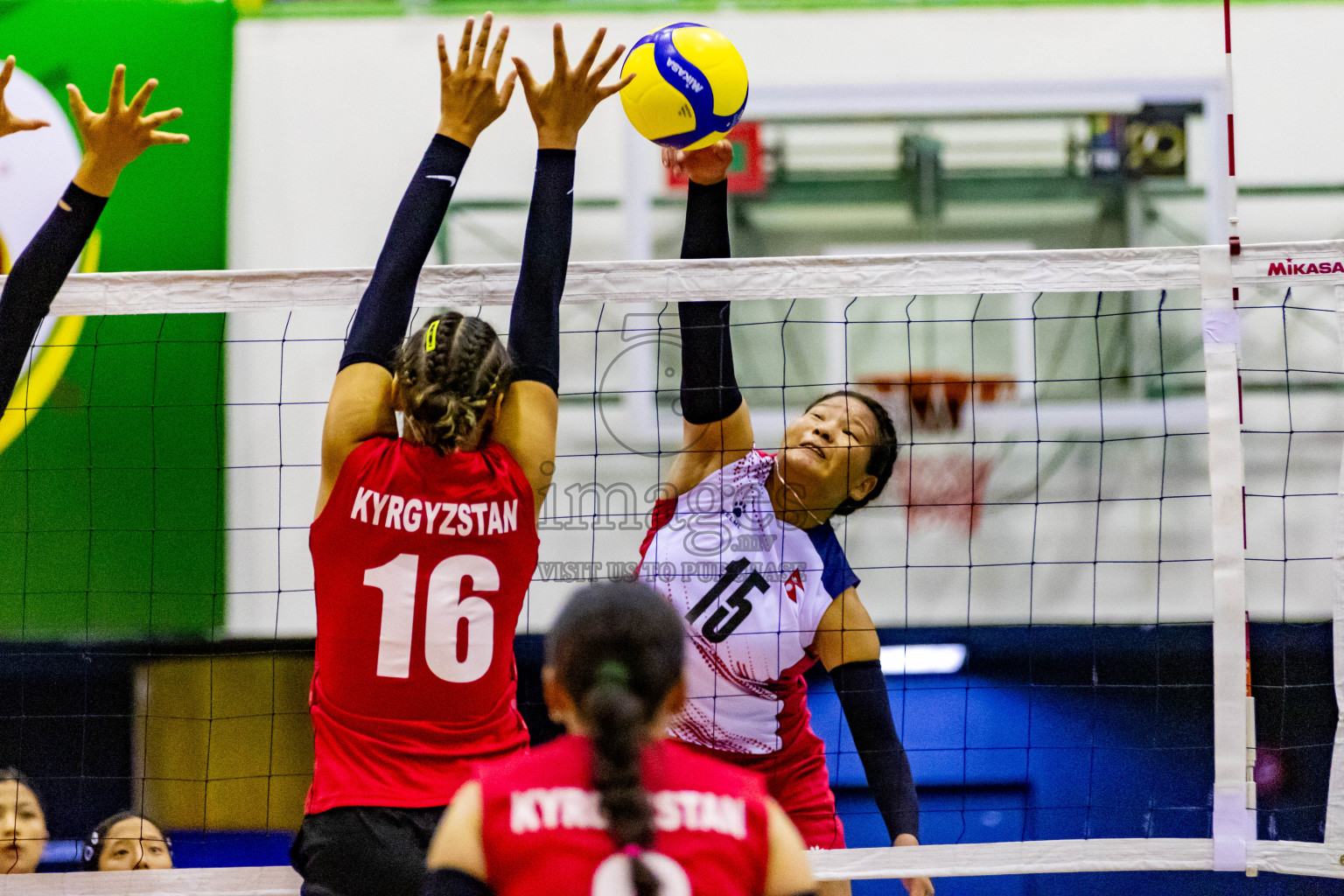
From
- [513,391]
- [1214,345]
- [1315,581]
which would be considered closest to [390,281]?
[513,391]

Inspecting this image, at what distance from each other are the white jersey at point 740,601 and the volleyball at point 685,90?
0.92 metres

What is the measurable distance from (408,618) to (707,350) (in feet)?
4.12

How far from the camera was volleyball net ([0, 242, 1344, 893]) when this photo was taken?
636 centimetres

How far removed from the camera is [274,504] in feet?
22.0

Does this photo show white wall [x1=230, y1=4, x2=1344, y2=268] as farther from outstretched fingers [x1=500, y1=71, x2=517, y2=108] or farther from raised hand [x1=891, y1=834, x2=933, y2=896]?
raised hand [x1=891, y1=834, x2=933, y2=896]

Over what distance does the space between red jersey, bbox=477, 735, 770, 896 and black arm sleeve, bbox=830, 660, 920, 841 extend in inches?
69.0

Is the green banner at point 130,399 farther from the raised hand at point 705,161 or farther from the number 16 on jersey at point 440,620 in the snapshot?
the number 16 on jersey at point 440,620

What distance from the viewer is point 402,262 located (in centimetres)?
232

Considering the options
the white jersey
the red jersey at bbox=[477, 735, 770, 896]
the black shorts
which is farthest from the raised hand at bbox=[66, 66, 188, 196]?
the red jersey at bbox=[477, 735, 770, 896]

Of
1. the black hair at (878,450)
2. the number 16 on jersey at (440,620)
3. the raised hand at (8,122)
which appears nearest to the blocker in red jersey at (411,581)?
the number 16 on jersey at (440,620)

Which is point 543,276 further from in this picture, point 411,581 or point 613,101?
point 613,101

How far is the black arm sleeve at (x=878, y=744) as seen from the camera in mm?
3107

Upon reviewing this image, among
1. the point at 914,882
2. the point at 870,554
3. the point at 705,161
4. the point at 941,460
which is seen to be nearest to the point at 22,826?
the point at 914,882

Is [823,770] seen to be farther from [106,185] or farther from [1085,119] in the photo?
[1085,119]
